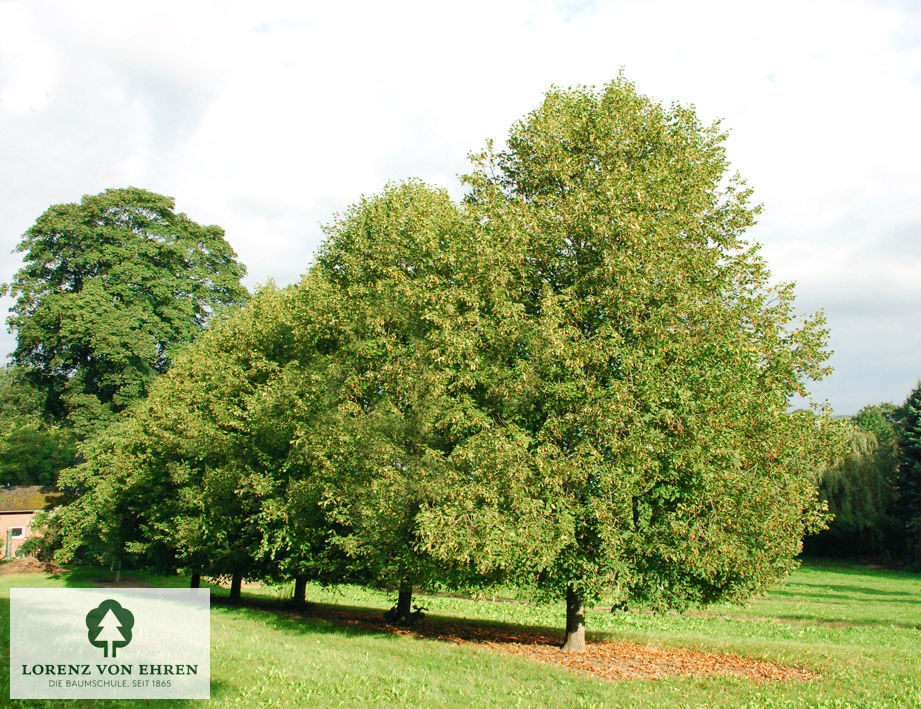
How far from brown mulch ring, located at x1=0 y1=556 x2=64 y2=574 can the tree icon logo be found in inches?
1255

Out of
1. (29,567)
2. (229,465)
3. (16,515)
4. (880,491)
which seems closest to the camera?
(229,465)

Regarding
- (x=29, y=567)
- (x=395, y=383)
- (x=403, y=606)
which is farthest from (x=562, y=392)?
(x=29, y=567)

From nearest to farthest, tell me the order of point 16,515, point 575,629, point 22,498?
point 575,629
point 16,515
point 22,498

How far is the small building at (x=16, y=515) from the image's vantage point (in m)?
48.6

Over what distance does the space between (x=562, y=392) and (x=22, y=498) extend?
2037 inches

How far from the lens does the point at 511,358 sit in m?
14.3

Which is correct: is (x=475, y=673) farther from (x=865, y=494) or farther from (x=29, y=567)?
(x=865, y=494)

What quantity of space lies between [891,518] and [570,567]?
→ 50003mm

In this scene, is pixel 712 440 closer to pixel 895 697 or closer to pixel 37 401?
pixel 895 697

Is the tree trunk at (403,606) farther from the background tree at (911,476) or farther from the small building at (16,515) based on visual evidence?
the background tree at (911,476)

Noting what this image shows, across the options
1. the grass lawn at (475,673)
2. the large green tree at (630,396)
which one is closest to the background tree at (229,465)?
the grass lawn at (475,673)

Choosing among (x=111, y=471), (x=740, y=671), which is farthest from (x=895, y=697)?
(x=111, y=471)

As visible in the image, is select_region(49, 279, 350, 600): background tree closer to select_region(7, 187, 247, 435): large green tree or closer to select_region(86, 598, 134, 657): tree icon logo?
select_region(86, 598, 134, 657): tree icon logo

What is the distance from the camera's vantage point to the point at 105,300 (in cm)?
3653
